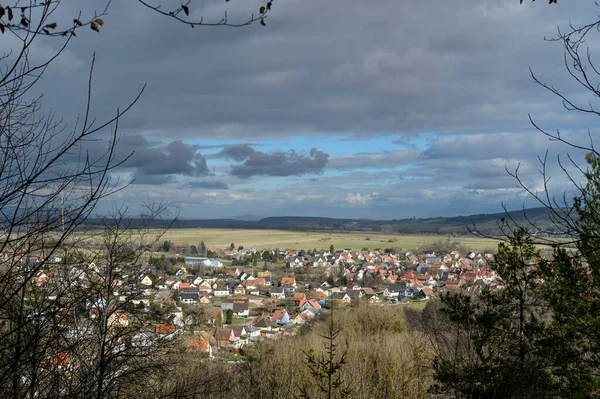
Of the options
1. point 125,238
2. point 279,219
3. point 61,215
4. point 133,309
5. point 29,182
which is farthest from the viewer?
point 279,219

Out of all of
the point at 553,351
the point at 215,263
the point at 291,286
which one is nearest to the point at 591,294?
the point at 553,351

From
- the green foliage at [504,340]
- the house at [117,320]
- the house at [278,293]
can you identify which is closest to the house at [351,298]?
the house at [278,293]

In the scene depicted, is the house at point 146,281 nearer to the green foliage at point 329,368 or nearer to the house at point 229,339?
the green foliage at point 329,368

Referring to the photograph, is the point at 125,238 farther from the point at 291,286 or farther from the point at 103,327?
the point at 291,286

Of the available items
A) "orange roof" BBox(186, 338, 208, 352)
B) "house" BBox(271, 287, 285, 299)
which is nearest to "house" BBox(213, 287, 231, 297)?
"house" BBox(271, 287, 285, 299)

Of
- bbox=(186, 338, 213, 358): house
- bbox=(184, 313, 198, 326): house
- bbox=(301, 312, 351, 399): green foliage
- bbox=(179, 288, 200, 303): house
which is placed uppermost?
bbox=(301, 312, 351, 399): green foliage

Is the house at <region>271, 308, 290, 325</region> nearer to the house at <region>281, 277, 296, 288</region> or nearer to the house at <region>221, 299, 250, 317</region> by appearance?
the house at <region>221, 299, 250, 317</region>
